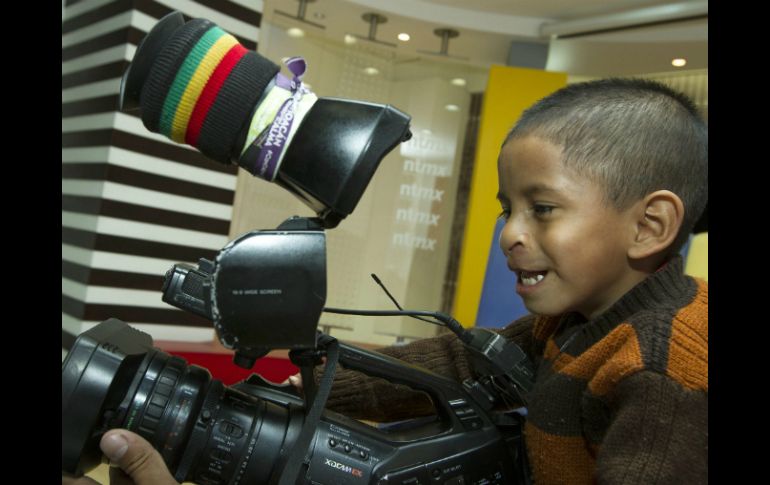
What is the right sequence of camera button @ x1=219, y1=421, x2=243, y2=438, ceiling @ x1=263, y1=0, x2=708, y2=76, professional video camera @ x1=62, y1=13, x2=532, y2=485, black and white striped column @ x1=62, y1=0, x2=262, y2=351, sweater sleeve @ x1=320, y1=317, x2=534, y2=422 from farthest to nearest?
ceiling @ x1=263, y1=0, x2=708, y2=76
black and white striped column @ x1=62, y1=0, x2=262, y2=351
sweater sleeve @ x1=320, y1=317, x2=534, y2=422
camera button @ x1=219, y1=421, x2=243, y2=438
professional video camera @ x1=62, y1=13, x2=532, y2=485

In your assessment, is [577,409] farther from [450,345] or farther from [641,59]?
[641,59]

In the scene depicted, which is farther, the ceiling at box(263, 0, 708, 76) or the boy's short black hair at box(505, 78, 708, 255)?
the ceiling at box(263, 0, 708, 76)

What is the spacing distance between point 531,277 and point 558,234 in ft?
0.21

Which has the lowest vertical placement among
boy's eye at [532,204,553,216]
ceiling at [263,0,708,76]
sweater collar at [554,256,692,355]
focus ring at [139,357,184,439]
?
focus ring at [139,357,184,439]

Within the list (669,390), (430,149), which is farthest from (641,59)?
(669,390)

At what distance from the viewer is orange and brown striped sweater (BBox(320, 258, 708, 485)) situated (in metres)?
0.53

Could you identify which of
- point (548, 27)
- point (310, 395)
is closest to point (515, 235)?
point (310, 395)

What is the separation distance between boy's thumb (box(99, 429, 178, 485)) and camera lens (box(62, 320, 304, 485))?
17 mm

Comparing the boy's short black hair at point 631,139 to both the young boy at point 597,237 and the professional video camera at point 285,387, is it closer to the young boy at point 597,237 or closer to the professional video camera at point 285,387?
the young boy at point 597,237

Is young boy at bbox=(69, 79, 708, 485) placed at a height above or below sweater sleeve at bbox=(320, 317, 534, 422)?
above

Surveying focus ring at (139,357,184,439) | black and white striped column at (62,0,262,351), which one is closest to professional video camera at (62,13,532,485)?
focus ring at (139,357,184,439)

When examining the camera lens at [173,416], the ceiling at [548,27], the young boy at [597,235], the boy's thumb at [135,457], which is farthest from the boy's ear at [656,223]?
the ceiling at [548,27]

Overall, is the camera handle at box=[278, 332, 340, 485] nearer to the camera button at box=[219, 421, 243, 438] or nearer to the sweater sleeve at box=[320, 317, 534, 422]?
the camera button at box=[219, 421, 243, 438]
